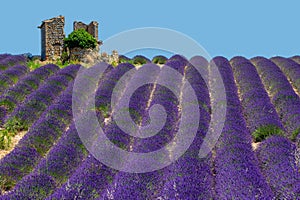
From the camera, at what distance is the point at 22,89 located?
45.5 feet

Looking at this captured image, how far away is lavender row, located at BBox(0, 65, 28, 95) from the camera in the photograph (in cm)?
1468

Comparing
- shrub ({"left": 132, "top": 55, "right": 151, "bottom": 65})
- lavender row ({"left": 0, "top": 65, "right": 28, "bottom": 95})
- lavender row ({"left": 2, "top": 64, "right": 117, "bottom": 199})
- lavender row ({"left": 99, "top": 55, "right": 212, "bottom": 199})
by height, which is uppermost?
lavender row ({"left": 99, "top": 55, "right": 212, "bottom": 199})

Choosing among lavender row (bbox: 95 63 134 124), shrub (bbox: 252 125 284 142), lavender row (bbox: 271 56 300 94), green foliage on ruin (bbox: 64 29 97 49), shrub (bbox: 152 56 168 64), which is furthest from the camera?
green foliage on ruin (bbox: 64 29 97 49)

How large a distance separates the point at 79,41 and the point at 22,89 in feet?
33.8

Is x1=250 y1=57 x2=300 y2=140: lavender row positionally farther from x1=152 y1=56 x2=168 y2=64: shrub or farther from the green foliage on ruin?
the green foliage on ruin

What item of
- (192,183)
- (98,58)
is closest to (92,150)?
(192,183)

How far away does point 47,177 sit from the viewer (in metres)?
7.28

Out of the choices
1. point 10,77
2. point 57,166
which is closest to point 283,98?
point 57,166

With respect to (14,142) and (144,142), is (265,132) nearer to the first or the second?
(144,142)

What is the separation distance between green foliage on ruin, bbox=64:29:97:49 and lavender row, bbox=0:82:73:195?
1078 centimetres

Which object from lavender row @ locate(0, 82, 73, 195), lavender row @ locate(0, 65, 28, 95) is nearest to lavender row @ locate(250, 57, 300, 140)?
lavender row @ locate(0, 82, 73, 195)

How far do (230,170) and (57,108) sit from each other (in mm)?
5542

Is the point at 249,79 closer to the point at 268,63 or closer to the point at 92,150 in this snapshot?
the point at 268,63

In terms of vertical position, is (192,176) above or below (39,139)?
above
